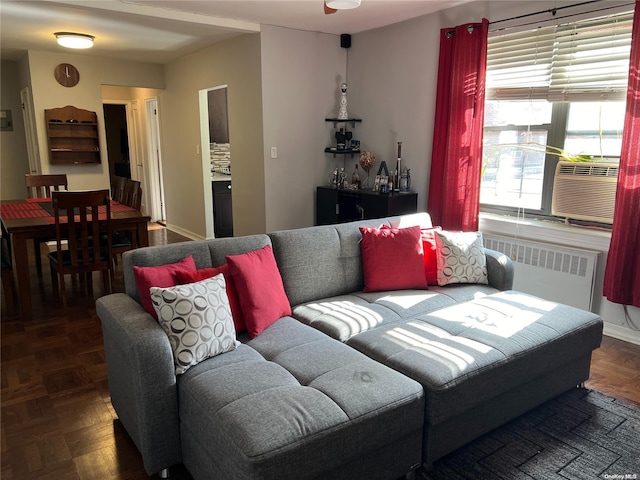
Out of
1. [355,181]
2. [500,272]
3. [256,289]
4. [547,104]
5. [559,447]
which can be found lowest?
[559,447]

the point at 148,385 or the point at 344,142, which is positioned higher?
the point at 344,142

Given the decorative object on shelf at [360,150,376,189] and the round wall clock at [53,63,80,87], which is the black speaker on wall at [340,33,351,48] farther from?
the round wall clock at [53,63,80,87]

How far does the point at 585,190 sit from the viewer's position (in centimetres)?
336

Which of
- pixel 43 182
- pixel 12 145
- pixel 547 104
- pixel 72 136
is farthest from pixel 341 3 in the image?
pixel 12 145

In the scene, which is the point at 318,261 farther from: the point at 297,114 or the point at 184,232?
the point at 184,232

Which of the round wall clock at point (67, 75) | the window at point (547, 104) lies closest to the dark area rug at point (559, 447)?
the window at point (547, 104)

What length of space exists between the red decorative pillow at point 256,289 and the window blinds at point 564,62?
250cm

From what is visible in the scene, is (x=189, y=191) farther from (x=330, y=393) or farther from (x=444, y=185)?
(x=330, y=393)

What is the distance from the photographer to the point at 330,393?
1719mm

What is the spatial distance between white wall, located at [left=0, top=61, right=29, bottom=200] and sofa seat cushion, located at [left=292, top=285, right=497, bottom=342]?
6284mm

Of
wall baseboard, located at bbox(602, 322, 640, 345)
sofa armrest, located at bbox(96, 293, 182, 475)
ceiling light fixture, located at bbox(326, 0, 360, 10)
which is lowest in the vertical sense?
wall baseboard, located at bbox(602, 322, 640, 345)

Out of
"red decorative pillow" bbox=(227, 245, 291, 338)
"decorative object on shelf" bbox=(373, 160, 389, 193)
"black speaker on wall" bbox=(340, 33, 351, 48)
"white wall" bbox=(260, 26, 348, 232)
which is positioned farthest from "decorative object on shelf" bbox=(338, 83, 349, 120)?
"red decorative pillow" bbox=(227, 245, 291, 338)

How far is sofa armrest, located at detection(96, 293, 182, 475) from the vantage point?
70.9 inches

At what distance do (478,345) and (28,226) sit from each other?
316 cm
